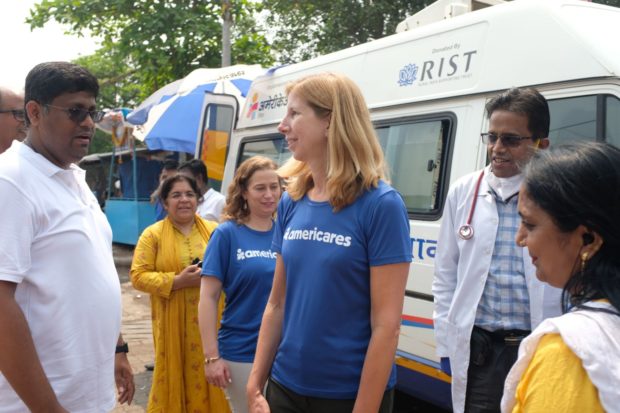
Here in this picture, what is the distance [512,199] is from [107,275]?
166 cm

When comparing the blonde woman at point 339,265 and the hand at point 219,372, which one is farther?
the hand at point 219,372

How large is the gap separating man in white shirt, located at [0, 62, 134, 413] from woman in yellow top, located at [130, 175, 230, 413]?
1.49 metres

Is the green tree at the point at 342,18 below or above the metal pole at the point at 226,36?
above

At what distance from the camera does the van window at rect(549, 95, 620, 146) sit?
3238 millimetres

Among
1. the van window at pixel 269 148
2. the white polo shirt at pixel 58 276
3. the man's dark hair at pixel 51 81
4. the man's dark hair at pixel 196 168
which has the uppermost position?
the van window at pixel 269 148

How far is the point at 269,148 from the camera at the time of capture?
6316 millimetres

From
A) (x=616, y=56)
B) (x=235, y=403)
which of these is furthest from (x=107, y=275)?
(x=616, y=56)

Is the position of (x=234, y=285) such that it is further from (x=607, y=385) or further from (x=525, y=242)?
(x=607, y=385)

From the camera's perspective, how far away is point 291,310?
222 cm

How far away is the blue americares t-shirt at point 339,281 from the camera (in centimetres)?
205

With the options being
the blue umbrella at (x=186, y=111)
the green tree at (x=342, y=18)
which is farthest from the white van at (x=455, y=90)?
the green tree at (x=342, y=18)

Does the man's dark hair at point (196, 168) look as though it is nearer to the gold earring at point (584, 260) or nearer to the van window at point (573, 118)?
the van window at point (573, 118)

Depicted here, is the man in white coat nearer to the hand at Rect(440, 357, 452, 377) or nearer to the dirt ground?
the hand at Rect(440, 357, 452, 377)

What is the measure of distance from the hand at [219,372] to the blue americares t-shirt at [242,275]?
2.3 inches
